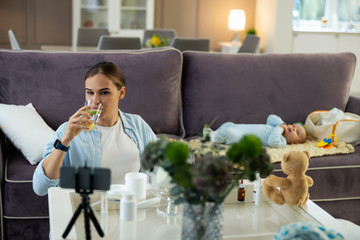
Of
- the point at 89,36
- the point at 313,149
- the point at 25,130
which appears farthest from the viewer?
the point at 89,36

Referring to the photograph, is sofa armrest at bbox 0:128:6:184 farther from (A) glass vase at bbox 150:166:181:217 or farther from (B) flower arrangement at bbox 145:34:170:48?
(B) flower arrangement at bbox 145:34:170:48

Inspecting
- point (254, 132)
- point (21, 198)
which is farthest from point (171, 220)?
point (254, 132)

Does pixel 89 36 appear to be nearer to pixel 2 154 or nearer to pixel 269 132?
pixel 269 132

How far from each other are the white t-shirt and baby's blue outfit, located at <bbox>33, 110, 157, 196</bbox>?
0.07 feet

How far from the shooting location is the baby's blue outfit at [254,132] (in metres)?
2.50

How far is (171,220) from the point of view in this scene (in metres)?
1.43

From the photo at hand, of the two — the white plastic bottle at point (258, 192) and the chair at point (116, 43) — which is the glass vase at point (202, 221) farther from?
the chair at point (116, 43)

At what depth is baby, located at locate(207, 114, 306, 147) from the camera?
251 centimetres

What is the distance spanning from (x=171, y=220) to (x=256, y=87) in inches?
60.9

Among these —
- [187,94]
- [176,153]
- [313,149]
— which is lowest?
[313,149]

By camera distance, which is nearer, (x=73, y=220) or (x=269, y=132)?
(x=73, y=220)

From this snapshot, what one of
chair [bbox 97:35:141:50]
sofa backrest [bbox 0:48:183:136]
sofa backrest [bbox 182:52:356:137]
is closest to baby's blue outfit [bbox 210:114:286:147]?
sofa backrest [bbox 182:52:356:137]

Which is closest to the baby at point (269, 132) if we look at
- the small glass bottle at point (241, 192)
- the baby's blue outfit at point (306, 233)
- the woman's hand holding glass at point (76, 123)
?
the small glass bottle at point (241, 192)

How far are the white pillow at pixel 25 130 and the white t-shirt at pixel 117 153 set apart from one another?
58 cm
